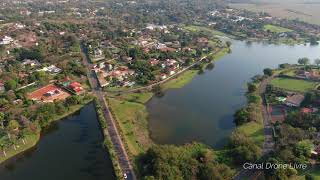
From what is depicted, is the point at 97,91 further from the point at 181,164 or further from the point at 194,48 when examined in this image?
the point at 194,48

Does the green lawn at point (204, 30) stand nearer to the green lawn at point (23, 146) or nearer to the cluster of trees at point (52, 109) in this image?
the cluster of trees at point (52, 109)

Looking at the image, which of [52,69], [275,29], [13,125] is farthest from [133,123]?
[275,29]

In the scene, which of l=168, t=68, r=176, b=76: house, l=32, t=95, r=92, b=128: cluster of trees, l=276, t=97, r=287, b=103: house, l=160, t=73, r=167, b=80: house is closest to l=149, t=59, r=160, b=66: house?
l=168, t=68, r=176, b=76: house

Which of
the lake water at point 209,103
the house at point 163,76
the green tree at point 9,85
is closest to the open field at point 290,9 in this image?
the lake water at point 209,103

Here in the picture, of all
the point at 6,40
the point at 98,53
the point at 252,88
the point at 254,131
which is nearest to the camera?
the point at 254,131

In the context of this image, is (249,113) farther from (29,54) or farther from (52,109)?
(29,54)

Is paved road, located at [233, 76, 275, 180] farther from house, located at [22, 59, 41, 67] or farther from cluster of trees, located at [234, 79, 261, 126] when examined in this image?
house, located at [22, 59, 41, 67]
